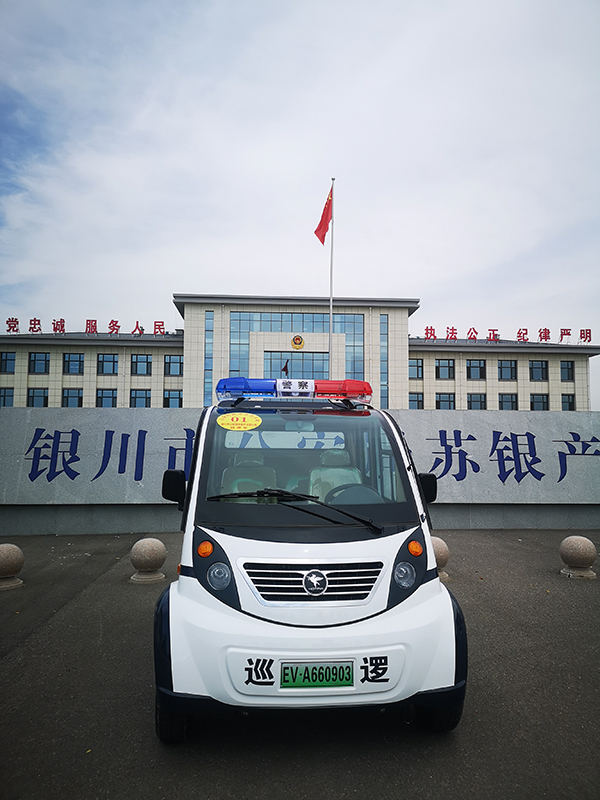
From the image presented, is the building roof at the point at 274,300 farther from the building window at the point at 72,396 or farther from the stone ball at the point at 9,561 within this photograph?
the stone ball at the point at 9,561

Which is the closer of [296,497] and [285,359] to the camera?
[296,497]

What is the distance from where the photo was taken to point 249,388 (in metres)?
4.57

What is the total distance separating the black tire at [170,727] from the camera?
3189 millimetres

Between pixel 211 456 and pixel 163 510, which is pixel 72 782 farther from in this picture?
pixel 163 510

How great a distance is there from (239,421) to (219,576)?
49.8 inches

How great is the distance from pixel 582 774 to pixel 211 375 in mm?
49446

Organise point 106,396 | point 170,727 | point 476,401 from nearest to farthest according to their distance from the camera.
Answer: point 170,727 → point 106,396 → point 476,401

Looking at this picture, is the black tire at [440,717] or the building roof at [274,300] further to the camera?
the building roof at [274,300]

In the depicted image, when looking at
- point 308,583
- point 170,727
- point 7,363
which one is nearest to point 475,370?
point 7,363

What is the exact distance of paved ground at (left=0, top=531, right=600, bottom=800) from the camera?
2912 mm

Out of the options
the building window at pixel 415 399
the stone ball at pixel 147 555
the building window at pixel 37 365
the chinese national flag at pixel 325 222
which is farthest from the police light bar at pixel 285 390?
the building window at pixel 37 365

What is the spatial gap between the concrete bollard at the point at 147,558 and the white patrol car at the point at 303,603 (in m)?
3.80

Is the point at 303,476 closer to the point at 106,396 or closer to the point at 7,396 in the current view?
the point at 106,396

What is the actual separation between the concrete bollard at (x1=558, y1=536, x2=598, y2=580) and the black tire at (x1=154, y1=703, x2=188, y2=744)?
6.12m
